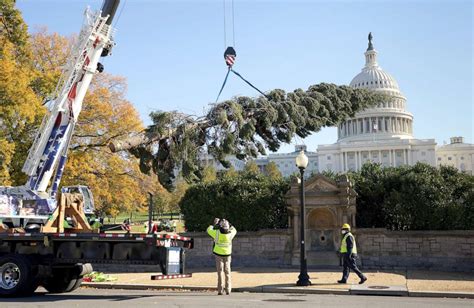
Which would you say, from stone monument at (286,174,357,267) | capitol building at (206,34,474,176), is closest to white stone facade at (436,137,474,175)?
capitol building at (206,34,474,176)

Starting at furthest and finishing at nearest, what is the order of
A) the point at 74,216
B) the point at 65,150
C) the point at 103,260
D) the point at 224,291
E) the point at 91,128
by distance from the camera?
the point at 91,128, the point at 65,150, the point at 74,216, the point at 224,291, the point at 103,260

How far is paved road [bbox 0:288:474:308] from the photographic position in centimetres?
1046

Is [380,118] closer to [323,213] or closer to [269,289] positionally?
[323,213]

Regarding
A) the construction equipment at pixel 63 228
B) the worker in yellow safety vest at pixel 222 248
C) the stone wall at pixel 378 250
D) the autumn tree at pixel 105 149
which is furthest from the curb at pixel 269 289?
the autumn tree at pixel 105 149

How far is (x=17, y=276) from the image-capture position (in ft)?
37.5

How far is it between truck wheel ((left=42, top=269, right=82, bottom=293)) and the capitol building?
10427cm

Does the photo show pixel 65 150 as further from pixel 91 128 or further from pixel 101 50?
pixel 91 128

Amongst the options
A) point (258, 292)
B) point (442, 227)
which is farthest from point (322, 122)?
point (258, 292)

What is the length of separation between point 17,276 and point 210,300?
426 cm

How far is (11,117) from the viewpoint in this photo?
2225 centimetres

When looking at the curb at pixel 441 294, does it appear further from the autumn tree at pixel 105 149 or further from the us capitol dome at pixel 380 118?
the us capitol dome at pixel 380 118

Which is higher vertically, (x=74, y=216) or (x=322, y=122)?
(x=322, y=122)

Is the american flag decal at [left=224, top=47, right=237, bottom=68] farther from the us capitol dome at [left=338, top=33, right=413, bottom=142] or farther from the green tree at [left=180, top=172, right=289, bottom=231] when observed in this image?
the us capitol dome at [left=338, top=33, right=413, bottom=142]

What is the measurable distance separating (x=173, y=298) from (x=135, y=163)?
19.2 metres
